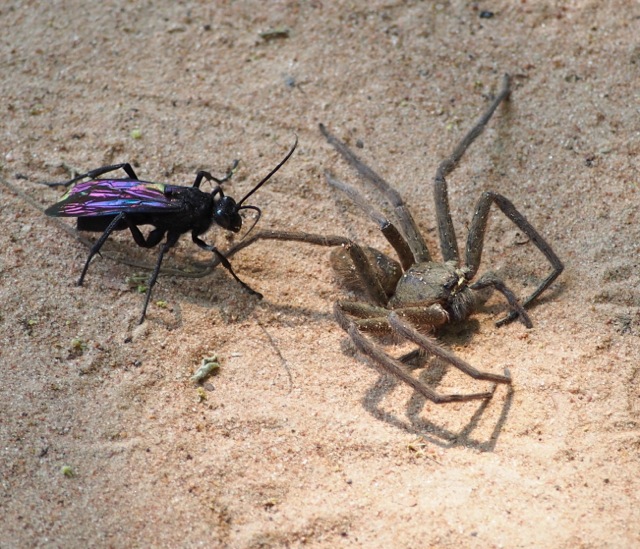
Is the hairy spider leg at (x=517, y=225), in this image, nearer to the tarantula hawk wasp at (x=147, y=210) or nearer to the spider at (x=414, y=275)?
the spider at (x=414, y=275)

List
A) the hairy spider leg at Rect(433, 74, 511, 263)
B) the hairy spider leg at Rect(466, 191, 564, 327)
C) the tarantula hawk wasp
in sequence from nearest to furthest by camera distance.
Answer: the tarantula hawk wasp < the hairy spider leg at Rect(466, 191, 564, 327) < the hairy spider leg at Rect(433, 74, 511, 263)

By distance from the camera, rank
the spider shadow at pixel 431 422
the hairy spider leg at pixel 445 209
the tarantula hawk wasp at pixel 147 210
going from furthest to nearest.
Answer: the hairy spider leg at pixel 445 209 → the tarantula hawk wasp at pixel 147 210 → the spider shadow at pixel 431 422

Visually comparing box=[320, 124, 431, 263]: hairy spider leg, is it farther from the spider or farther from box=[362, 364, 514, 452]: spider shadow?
box=[362, 364, 514, 452]: spider shadow

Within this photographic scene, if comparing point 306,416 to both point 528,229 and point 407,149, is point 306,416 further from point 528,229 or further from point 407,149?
point 407,149

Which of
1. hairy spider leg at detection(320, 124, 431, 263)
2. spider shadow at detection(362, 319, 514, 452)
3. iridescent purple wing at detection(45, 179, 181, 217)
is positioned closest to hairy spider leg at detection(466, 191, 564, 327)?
hairy spider leg at detection(320, 124, 431, 263)

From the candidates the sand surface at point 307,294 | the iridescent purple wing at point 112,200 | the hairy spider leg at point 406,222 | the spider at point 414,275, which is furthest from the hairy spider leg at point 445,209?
the iridescent purple wing at point 112,200

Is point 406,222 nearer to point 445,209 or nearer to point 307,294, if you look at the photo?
point 445,209
